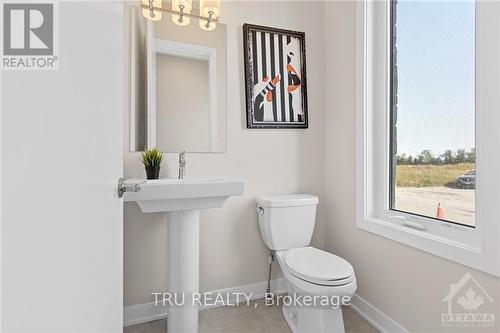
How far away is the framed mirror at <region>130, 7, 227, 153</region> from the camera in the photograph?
1771mm

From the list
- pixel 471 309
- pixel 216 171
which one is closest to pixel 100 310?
pixel 216 171

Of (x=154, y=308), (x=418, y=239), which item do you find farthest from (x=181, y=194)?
(x=418, y=239)

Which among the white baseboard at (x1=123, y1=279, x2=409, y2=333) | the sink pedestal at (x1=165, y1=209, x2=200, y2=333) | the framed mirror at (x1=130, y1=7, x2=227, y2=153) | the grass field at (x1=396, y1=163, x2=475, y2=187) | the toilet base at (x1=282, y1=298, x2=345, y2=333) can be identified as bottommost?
the white baseboard at (x1=123, y1=279, x2=409, y2=333)

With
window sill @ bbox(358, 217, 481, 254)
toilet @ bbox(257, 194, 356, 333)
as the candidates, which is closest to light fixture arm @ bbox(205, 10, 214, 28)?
toilet @ bbox(257, 194, 356, 333)

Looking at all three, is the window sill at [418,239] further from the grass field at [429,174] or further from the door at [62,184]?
the door at [62,184]

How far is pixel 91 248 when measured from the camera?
575 millimetres

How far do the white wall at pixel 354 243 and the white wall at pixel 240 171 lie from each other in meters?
0.10

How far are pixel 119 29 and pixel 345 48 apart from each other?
161 cm

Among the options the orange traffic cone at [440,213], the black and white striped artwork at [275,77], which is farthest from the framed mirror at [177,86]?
the orange traffic cone at [440,213]

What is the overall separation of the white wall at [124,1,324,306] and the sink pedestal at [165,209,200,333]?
0.94 ft

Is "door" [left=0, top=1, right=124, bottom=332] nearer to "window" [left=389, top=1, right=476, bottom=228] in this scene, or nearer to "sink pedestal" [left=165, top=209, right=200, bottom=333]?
"sink pedestal" [left=165, top=209, right=200, bottom=333]

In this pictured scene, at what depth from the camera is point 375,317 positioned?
1723 mm

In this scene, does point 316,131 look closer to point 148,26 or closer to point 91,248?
point 148,26

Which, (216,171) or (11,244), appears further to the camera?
(216,171)
